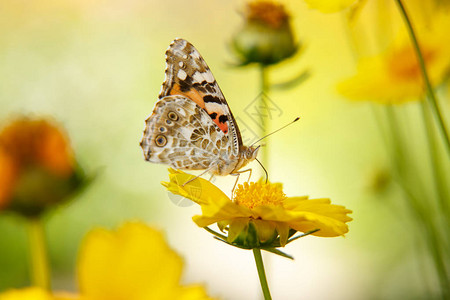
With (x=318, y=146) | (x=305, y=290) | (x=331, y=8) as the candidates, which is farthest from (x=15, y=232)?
(x=331, y=8)

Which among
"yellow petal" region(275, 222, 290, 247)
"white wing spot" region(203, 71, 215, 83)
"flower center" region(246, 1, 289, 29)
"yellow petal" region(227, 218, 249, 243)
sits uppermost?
"flower center" region(246, 1, 289, 29)

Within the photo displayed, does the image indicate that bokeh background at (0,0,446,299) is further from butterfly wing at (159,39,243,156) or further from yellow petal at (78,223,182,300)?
yellow petal at (78,223,182,300)

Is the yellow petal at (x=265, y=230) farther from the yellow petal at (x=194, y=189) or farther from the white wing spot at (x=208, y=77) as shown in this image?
the white wing spot at (x=208, y=77)

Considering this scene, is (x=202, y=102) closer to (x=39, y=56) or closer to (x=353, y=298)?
(x=353, y=298)

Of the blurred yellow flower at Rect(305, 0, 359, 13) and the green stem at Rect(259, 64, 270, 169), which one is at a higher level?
the blurred yellow flower at Rect(305, 0, 359, 13)

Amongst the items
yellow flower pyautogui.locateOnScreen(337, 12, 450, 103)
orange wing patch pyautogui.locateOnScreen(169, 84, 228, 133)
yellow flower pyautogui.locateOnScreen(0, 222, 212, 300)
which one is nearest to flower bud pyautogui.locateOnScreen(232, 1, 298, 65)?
yellow flower pyautogui.locateOnScreen(337, 12, 450, 103)

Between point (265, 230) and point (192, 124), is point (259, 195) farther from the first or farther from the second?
point (192, 124)
